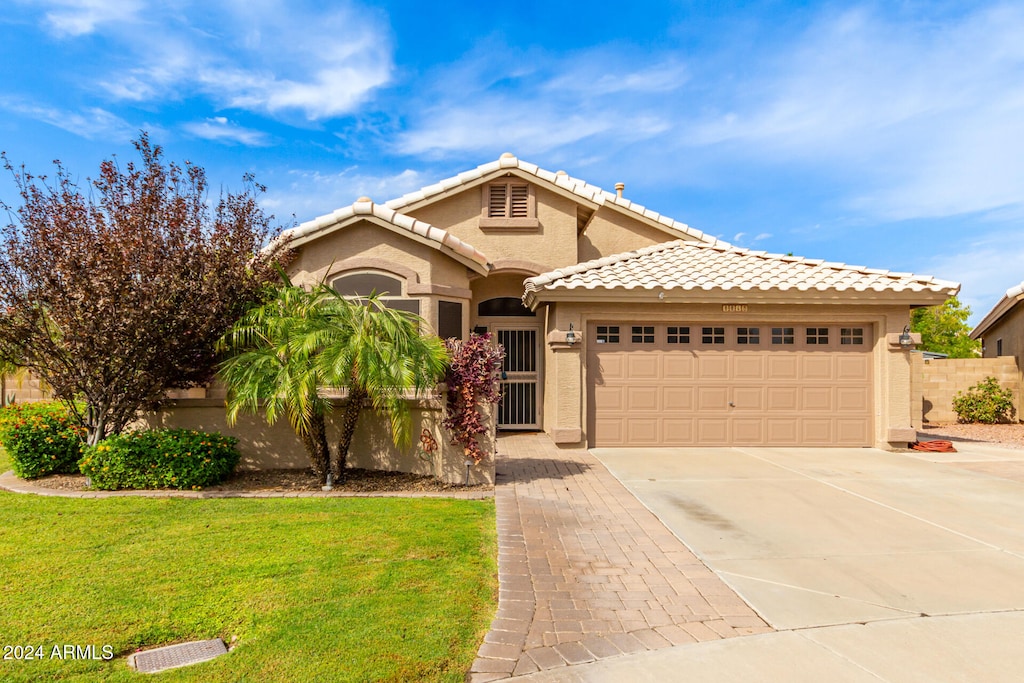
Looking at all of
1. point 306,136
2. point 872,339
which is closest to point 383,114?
point 306,136

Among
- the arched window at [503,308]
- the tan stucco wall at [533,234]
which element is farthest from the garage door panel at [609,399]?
the tan stucco wall at [533,234]

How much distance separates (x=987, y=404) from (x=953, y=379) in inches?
40.6

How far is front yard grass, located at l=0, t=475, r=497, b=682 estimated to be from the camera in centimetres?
360

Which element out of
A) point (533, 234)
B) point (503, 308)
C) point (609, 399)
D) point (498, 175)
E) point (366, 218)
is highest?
point (498, 175)

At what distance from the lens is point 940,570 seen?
5160mm

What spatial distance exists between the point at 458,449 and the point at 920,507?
5.70m

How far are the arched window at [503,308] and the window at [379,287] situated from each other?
10.8 ft

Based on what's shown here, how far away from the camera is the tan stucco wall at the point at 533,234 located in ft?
47.3

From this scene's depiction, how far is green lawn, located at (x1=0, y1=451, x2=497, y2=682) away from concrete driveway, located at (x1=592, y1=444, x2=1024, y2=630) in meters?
2.18

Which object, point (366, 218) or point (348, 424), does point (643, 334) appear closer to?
point (366, 218)

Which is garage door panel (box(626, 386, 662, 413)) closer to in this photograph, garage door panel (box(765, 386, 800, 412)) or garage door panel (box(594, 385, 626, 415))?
garage door panel (box(594, 385, 626, 415))

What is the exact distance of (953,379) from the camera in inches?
709

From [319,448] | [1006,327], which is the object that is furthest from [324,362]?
[1006,327]

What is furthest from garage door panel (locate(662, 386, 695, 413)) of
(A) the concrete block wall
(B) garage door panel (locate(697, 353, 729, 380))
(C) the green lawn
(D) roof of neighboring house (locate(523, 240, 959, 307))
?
(A) the concrete block wall
